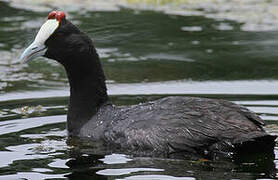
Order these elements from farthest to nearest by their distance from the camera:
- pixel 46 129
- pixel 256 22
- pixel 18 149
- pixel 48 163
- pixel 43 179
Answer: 1. pixel 256 22
2. pixel 46 129
3. pixel 18 149
4. pixel 48 163
5. pixel 43 179

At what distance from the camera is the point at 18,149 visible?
7746mm

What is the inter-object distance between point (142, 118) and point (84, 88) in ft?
3.43

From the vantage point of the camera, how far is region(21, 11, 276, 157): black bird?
7.20 m

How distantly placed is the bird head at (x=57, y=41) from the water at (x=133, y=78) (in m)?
0.89

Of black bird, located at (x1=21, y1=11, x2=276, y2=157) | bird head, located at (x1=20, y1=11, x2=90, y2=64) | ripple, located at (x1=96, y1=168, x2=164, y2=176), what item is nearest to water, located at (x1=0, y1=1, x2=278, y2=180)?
ripple, located at (x1=96, y1=168, x2=164, y2=176)

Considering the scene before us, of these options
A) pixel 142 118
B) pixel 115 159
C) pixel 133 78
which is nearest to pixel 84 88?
pixel 142 118

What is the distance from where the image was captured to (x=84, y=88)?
8.38 meters

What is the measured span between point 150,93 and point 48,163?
11.1 feet

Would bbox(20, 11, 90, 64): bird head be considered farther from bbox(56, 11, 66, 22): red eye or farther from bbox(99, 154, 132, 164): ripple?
bbox(99, 154, 132, 164): ripple

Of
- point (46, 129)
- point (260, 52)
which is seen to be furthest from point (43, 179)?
point (260, 52)

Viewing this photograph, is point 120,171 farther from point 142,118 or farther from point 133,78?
point 133,78

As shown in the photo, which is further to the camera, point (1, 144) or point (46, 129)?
point (46, 129)

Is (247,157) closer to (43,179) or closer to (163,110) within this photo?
(163,110)

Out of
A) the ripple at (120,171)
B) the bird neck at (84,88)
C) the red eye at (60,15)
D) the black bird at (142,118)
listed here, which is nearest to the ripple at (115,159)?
the black bird at (142,118)
